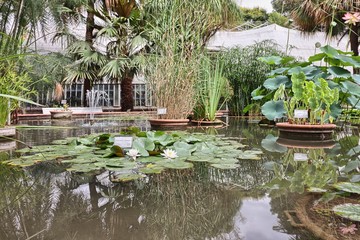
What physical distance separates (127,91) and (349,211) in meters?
8.78

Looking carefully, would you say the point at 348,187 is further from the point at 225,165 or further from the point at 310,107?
the point at 310,107

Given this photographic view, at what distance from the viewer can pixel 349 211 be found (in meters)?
1.24

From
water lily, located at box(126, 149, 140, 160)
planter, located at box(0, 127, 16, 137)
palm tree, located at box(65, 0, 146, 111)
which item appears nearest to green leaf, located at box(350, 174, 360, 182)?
water lily, located at box(126, 149, 140, 160)

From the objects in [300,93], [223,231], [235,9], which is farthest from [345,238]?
[235,9]

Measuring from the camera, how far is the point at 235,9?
33.4ft

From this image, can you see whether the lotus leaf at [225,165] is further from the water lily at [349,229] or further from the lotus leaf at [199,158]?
the water lily at [349,229]

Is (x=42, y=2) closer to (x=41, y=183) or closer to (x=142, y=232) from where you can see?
(x=41, y=183)

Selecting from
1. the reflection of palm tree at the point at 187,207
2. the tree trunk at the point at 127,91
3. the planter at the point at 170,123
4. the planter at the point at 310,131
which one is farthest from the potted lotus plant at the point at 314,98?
the tree trunk at the point at 127,91

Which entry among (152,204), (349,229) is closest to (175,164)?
(152,204)

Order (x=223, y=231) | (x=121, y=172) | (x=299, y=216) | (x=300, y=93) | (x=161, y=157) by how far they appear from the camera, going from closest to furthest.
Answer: (x=223, y=231)
(x=299, y=216)
(x=121, y=172)
(x=161, y=157)
(x=300, y=93)

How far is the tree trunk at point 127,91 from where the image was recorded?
9.17 meters

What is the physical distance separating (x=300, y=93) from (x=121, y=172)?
8.16 feet

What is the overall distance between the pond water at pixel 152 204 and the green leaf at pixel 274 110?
5.57 feet

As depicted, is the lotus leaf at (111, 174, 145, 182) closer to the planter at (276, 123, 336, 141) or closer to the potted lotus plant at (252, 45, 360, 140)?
the potted lotus plant at (252, 45, 360, 140)
